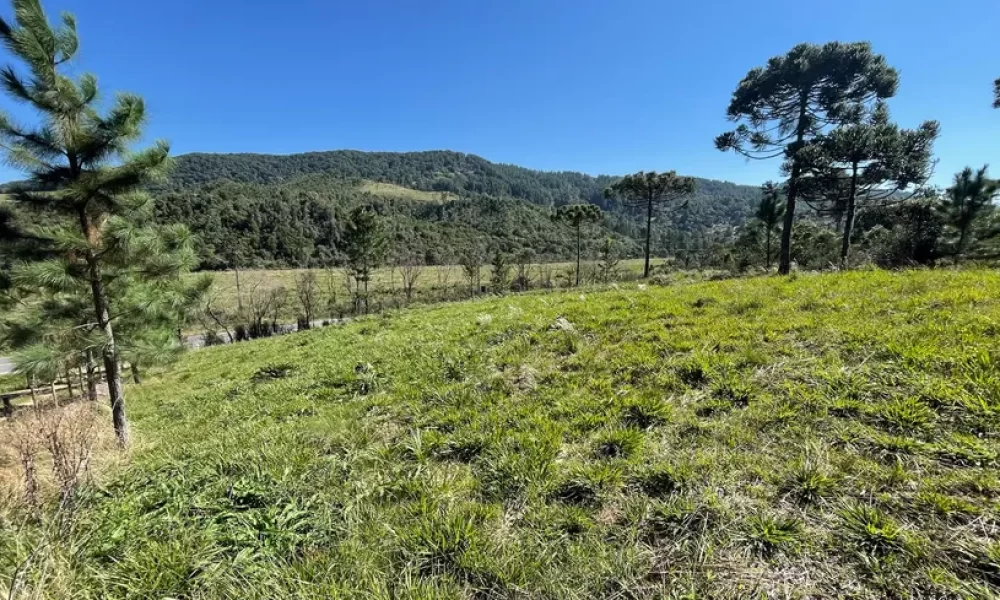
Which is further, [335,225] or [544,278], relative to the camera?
[335,225]

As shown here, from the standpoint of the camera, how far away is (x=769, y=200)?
1163 inches

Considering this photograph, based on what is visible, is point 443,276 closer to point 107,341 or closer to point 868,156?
point 868,156

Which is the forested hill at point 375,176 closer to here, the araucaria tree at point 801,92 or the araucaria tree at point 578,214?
the araucaria tree at point 578,214

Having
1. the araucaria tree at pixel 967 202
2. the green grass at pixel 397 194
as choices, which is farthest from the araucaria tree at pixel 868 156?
the green grass at pixel 397 194

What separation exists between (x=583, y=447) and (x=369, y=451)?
2085 millimetres

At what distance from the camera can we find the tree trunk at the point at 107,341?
19.0ft

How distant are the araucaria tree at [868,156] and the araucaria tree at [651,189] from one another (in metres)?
15.3

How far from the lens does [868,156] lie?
15852 mm

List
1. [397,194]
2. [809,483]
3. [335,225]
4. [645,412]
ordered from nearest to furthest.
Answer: [809,483] < [645,412] < [335,225] < [397,194]

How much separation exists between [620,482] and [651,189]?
35.5m

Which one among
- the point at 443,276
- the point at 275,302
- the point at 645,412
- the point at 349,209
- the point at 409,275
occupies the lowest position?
the point at 275,302

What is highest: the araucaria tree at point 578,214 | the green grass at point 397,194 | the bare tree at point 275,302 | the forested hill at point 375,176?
the forested hill at point 375,176

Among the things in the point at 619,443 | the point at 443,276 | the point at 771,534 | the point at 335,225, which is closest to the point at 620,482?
the point at 619,443

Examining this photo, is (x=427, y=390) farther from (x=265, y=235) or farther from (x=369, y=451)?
(x=265, y=235)
